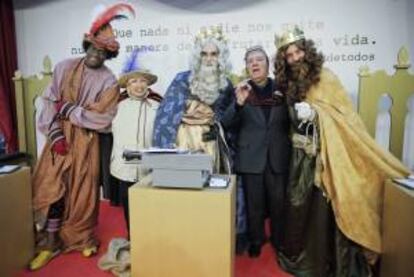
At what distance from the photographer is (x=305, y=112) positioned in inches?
84.7

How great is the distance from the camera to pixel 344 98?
2.22 meters

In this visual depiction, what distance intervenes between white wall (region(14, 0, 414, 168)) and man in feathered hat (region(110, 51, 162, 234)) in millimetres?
631

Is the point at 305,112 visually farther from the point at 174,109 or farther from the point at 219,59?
the point at 174,109

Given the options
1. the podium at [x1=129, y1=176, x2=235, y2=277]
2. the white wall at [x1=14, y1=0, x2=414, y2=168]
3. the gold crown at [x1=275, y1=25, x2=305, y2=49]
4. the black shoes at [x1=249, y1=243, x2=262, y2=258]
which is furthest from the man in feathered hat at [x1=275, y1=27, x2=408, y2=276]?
the white wall at [x1=14, y1=0, x2=414, y2=168]

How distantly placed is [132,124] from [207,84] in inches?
23.5

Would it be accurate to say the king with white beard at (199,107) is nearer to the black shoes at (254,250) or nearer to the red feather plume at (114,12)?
the black shoes at (254,250)

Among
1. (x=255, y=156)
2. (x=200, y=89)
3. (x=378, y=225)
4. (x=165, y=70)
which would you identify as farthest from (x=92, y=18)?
(x=378, y=225)

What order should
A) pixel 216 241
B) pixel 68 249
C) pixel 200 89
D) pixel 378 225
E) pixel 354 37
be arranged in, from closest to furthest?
1. pixel 216 241
2. pixel 378 225
3. pixel 200 89
4. pixel 68 249
5. pixel 354 37

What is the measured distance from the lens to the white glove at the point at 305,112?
2.15 meters

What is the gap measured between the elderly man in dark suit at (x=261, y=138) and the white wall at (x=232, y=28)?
2.28ft

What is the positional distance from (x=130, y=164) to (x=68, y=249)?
0.78m

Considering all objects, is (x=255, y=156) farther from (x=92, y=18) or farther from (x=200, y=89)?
(x=92, y=18)

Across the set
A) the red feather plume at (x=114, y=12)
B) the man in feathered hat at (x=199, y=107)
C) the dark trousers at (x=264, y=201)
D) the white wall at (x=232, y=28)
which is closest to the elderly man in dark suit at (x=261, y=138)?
the dark trousers at (x=264, y=201)

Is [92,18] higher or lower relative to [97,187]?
higher
